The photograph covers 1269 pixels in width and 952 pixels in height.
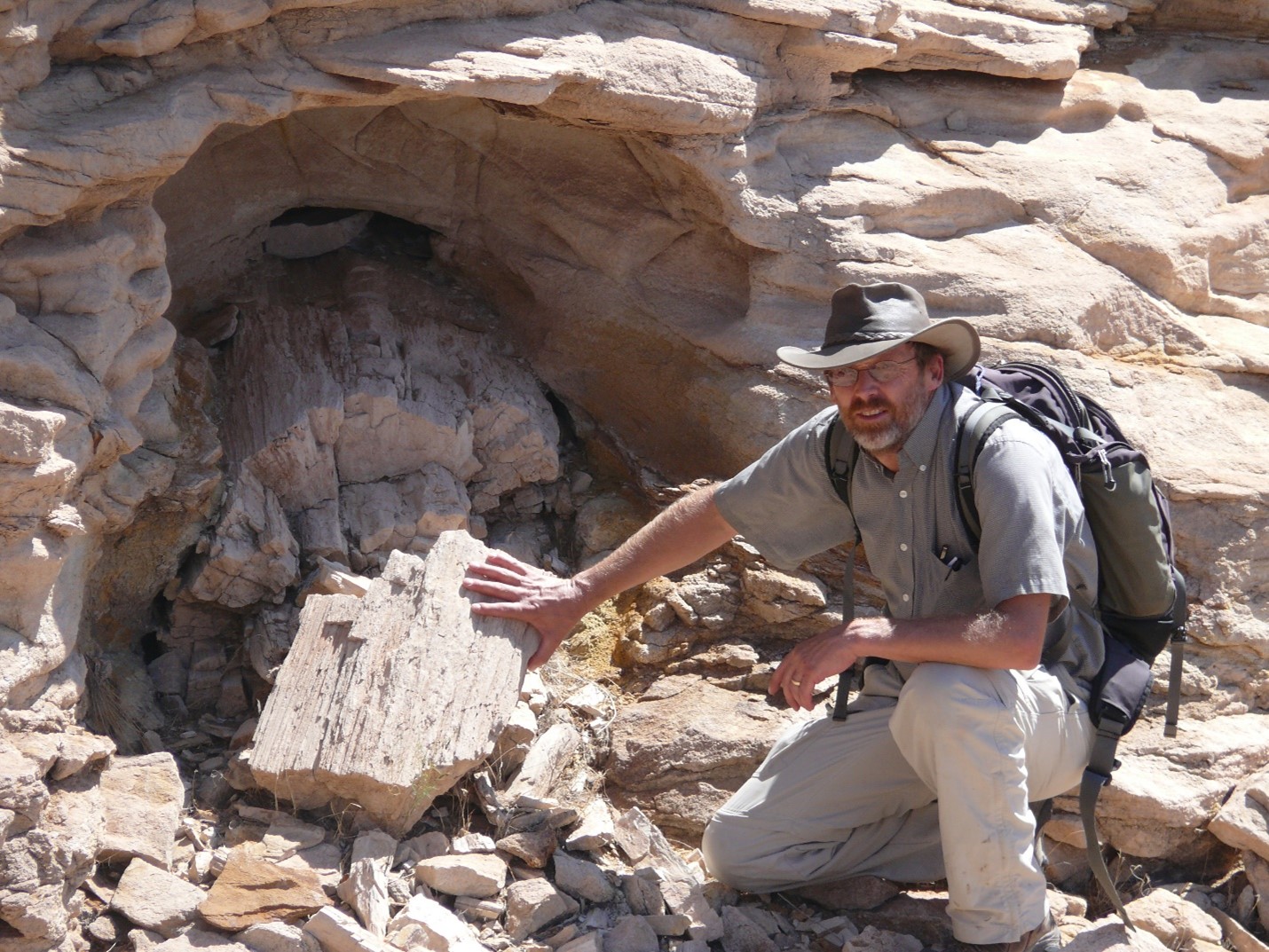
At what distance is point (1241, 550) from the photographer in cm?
499

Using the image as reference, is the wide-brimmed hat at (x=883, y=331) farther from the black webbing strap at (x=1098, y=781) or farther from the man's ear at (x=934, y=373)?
the black webbing strap at (x=1098, y=781)

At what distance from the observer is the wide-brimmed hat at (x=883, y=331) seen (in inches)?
136

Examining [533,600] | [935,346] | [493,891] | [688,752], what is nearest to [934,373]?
[935,346]

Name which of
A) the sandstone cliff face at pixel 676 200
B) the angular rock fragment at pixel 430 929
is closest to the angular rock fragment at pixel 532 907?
the angular rock fragment at pixel 430 929

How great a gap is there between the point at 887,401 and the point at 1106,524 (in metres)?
0.74

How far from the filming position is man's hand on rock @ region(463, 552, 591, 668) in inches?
155

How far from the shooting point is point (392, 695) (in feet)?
12.3

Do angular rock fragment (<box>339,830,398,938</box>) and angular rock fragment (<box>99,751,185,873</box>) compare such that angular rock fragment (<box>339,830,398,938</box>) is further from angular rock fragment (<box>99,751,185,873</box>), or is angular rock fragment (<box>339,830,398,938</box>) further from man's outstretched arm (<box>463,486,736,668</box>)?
man's outstretched arm (<box>463,486,736,668</box>)

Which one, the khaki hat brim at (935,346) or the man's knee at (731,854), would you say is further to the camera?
the man's knee at (731,854)

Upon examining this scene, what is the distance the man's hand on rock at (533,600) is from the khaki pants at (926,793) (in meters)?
0.78

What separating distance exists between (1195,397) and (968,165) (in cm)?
146

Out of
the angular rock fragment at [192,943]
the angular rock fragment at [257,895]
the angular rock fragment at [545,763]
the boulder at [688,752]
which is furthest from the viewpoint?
the boulder at [688,752]

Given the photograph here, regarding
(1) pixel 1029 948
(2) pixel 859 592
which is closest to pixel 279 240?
(2) pixel 859 592

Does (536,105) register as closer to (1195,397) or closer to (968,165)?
(968,165)
